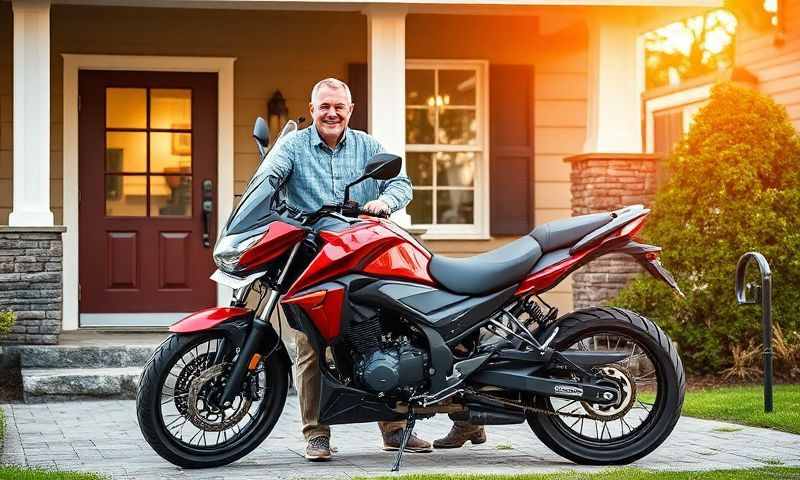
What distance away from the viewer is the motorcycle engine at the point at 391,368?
540 centimetres

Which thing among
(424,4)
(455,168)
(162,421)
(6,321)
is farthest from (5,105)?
(162,421)

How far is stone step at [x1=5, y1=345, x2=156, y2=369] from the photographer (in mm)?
9078

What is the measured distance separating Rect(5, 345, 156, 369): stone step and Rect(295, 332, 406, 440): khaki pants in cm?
355

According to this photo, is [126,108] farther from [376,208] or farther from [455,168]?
[376,208]

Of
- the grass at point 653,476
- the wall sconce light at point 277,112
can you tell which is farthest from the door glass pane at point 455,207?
the grass at point 653,476

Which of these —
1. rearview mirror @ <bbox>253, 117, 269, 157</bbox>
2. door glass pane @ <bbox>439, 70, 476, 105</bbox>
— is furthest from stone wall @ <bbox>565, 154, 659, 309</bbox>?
rearview mirror @ <bbox>253, 117, 269, 157</bbox>

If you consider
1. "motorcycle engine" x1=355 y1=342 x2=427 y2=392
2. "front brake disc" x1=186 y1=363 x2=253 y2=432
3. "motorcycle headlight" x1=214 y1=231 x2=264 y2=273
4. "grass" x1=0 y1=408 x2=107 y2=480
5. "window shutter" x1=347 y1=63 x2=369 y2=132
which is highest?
"window shutter" x1=347 y1=63 x2=369 y2=132

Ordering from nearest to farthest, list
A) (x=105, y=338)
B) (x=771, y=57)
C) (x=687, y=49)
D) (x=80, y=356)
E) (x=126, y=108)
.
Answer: (x=80, y=356)
(x=105, y=338)
(x=126, y=108)
(x=771, y=57)
(x=687, y=49)

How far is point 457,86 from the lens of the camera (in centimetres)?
1145

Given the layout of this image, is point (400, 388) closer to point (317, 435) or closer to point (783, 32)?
point (317, 435)

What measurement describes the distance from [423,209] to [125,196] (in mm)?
2603

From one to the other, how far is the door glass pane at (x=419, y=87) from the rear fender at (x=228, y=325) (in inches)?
238

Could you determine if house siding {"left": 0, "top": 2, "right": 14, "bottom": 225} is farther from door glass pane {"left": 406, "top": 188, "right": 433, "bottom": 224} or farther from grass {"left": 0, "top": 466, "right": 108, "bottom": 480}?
grass {"left": 0, "top": 466, "right": 108, "bottom": 480}

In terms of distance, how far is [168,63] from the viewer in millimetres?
10875
